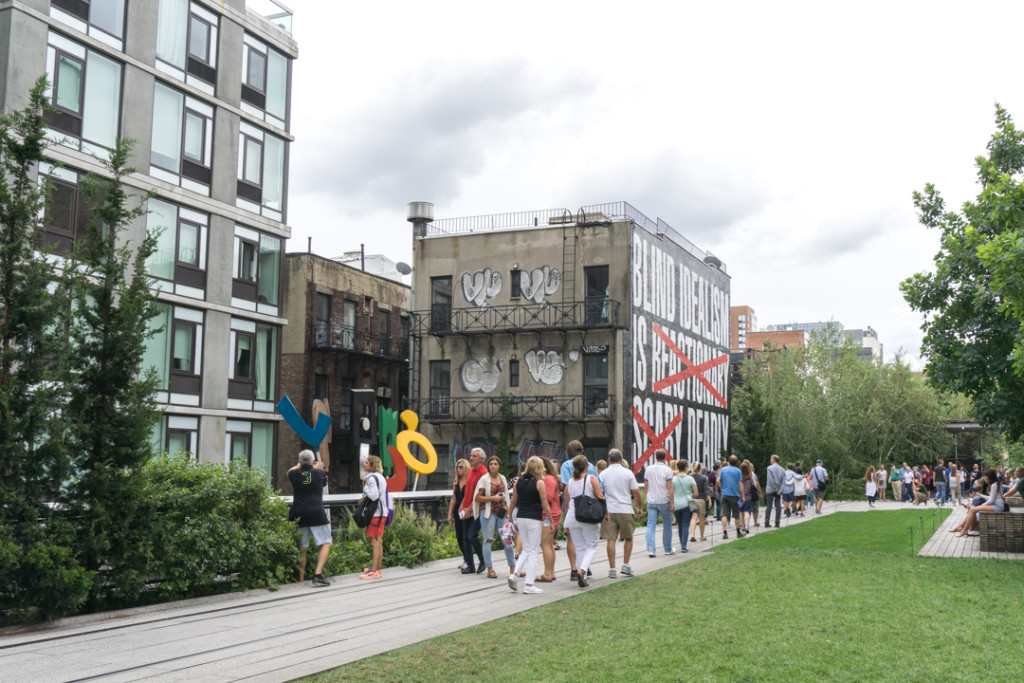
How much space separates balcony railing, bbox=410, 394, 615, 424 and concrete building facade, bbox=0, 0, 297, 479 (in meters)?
8.69

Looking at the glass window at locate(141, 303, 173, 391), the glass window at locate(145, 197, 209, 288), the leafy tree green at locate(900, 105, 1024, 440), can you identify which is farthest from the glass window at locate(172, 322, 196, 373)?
the leafy tree green at locate(900, 105, 1024, 440)

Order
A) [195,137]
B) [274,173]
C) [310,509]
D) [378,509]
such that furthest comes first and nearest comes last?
[274,173]
[195,137]
[378,509]
[310,509]

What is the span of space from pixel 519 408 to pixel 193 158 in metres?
15.6

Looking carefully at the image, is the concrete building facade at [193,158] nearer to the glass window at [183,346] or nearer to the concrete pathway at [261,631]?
the glass window at [183,346]

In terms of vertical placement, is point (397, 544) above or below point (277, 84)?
below

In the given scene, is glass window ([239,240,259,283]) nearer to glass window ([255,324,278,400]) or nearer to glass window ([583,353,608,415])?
glass window ([255,324,278,400])

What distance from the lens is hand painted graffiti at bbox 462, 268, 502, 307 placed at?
38219 millimetres

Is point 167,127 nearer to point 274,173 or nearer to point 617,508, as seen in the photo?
point 274,173

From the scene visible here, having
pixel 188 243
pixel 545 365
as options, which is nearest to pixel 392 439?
pixel 188 243

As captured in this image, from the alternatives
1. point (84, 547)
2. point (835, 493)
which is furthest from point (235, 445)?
point (835, 493)

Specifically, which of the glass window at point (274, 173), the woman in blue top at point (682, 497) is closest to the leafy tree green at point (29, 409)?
the woman in blue top at point (682, 497)

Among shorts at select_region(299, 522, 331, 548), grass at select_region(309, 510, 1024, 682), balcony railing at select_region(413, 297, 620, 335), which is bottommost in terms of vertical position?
grass at select_region(309, 510, 1024, 682)

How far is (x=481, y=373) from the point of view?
3819 centimetres

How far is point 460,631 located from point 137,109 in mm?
20714
